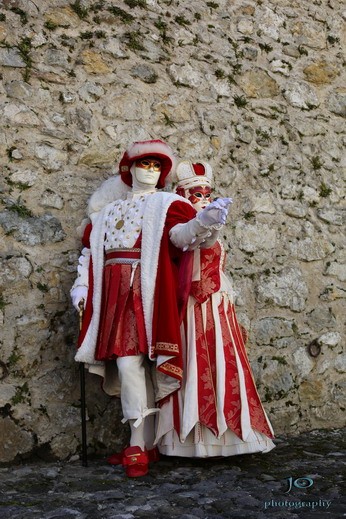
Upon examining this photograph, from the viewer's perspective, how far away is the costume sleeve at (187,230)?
290 centimetres

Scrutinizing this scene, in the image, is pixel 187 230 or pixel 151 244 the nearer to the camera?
pixel 187 230

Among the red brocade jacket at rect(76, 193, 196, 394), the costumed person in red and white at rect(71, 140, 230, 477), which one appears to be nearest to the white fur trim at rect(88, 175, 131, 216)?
the costumed person in red and white at rect(71, 140, 230, 477)

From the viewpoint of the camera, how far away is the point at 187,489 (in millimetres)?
2697

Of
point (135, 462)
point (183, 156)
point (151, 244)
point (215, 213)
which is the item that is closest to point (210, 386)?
point (135, 462)

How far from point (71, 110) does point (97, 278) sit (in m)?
1.04

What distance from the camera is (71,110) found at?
11.8 ft

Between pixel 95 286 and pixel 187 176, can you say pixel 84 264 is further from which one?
pixel 187 176

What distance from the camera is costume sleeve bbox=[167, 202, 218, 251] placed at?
2.90 m

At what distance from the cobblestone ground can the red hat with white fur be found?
4.82 ft

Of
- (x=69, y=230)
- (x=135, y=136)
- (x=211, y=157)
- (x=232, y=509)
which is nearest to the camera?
(x=232, y=509)

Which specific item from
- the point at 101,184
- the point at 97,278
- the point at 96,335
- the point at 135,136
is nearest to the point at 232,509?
the point at 96,335

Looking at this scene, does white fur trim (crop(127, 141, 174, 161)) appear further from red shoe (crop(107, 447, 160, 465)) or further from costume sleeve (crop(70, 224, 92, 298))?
red shoe (crop(107, 447, 160, 465))

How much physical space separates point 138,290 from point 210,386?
58 centimetres

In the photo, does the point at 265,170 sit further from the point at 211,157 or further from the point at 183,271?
the point at 183,271
